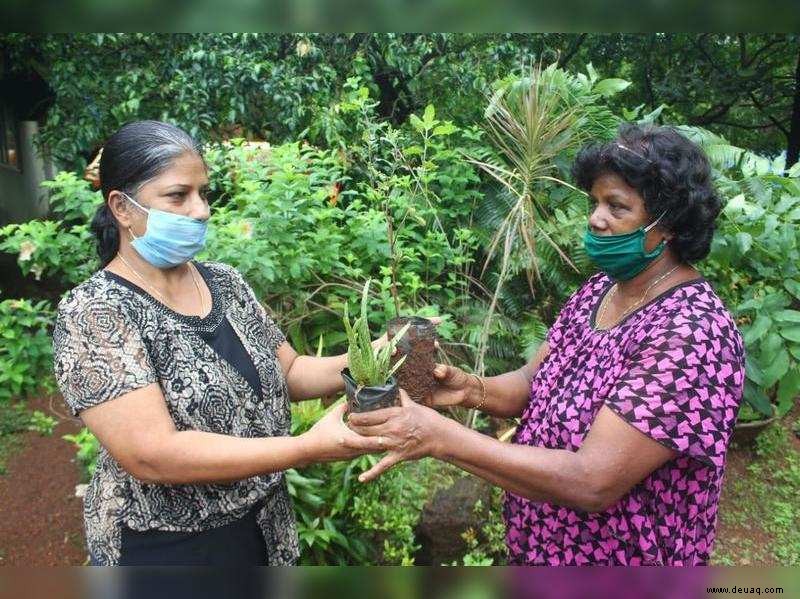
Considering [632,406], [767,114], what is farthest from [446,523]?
[767,114]

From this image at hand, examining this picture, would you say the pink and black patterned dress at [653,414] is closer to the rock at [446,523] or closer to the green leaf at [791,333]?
the green leaf at [791,333]

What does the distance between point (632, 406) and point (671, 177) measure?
615mm

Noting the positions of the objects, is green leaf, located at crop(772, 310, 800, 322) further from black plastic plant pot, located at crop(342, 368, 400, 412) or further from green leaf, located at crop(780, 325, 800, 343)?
black plastic plant pot, located at crop(342, 368, 400, 412)

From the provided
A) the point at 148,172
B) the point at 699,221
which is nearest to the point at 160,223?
the point at 148,172

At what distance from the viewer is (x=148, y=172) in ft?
5.71

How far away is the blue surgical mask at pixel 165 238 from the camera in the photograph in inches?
68.6

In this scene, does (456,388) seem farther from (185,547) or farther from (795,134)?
(795,134)

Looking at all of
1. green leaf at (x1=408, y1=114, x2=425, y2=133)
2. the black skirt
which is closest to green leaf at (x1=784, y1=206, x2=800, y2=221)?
green leaf at (x1=408, y1=114, x2=425, y2=133)

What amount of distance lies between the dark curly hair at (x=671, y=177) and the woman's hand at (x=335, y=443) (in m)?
0.97

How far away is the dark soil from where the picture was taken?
4.00 metres

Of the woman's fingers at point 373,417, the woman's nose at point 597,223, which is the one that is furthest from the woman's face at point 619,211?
the woman's fingers at point 373,417

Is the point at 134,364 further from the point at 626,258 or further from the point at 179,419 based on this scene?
the point at 626,258

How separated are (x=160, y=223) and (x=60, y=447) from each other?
4.44 m

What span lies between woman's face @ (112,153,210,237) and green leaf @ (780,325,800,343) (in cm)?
234
